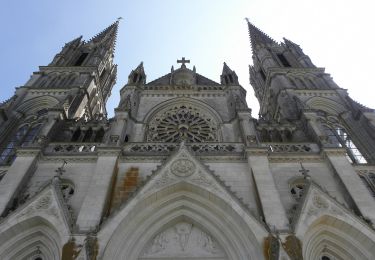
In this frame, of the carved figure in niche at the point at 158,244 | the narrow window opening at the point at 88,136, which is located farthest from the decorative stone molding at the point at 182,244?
the narrow window opening at the point at 88,136

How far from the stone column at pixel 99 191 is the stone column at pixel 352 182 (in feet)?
27.7

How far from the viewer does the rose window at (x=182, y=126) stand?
1700 centimetres

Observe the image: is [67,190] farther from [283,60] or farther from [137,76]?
[283,60]

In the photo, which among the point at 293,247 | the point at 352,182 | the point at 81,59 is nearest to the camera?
the point at 293,247

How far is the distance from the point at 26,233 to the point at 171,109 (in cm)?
992

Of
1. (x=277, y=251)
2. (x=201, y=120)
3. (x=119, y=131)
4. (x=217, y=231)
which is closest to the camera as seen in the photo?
(x=277, y=251)

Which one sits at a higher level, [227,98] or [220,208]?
[227,98]

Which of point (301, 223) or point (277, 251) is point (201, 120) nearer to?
point (301, 223)

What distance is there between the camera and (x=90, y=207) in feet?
36.2

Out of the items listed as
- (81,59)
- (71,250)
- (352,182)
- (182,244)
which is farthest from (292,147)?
(81,59)

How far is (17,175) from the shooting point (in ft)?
Result: 41.4

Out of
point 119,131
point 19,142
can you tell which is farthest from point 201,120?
point 19,142

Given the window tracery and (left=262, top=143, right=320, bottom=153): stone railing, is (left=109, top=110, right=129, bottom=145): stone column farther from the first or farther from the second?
the window tracery

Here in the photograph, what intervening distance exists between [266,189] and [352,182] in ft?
11.0
